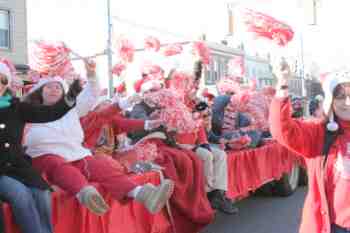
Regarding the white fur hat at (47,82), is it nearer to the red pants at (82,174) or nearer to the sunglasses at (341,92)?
the red pants at (82,174)

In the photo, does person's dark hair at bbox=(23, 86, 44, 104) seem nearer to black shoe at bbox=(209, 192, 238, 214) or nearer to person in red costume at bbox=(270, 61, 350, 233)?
person in red costume at bbox=(270, 61, 350, 233)

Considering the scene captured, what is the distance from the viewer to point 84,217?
4090 millimetres

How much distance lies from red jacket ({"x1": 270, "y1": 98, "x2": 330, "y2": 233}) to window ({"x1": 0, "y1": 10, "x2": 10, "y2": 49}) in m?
18.9

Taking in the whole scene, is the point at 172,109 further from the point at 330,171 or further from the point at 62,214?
the point at 330,171

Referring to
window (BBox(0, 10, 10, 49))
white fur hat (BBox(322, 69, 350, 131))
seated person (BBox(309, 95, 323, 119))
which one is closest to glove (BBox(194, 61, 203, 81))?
seated person (BBox(309, 95, 323, 119))

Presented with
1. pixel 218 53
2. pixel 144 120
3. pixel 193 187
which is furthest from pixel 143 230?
pixel 218 53

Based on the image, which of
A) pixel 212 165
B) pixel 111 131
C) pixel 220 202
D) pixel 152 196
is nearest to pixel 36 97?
pixel 152 196

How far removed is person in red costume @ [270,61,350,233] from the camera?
329 cm

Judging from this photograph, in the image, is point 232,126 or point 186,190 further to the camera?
point 232,126

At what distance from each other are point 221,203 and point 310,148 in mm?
3218

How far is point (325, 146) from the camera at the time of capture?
3369 mm

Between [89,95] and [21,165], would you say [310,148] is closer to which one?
[21,165]

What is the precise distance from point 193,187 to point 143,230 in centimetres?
108

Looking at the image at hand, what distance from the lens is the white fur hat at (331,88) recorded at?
11.0ft
